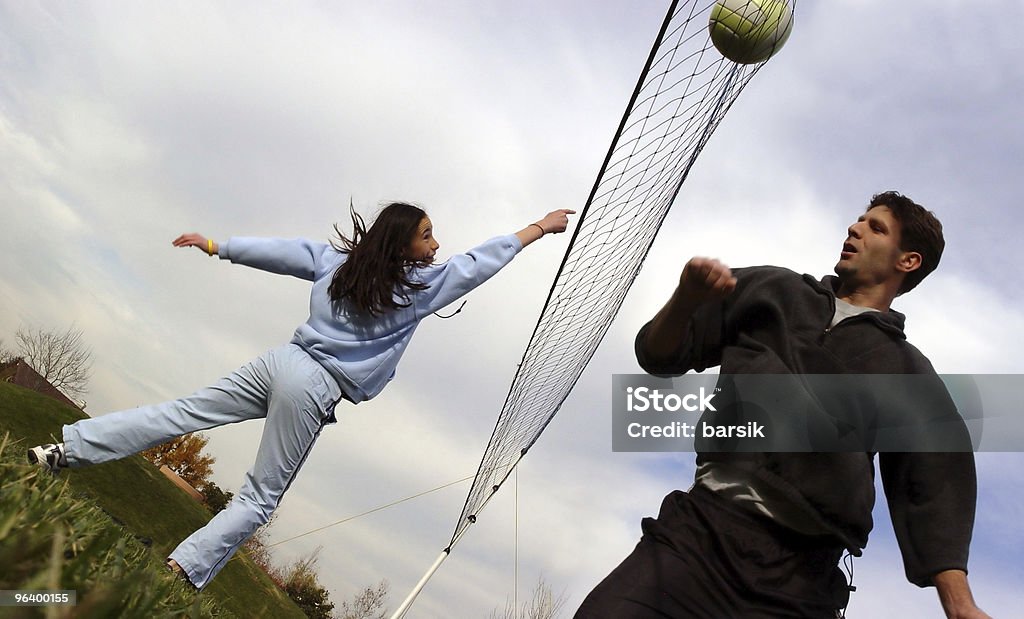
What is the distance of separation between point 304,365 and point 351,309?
15.8 inches

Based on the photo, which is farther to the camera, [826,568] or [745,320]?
[745,320]

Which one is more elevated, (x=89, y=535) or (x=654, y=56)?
(x=654, y=56)

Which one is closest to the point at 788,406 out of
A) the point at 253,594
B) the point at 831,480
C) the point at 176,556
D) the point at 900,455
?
the point at 831,480

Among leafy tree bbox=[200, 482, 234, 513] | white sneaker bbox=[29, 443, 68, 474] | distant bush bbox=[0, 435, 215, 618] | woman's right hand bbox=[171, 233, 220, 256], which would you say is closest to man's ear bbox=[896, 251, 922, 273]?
distant bush bbox=[0, 435, 215, 618]

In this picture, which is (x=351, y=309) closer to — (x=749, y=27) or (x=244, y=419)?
(x=244, y=419)

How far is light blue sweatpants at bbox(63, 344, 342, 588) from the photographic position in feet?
12.9

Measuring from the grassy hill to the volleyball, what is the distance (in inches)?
138

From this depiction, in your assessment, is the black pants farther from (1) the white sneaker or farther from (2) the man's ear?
(1) the white sneaker

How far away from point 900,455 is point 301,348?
9.67 feet

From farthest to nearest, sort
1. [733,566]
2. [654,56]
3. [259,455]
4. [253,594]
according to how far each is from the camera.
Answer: [253,594] < [259,455] < [654,56] < [733,566]

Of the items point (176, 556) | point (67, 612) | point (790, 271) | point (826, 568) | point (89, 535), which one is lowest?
point (67, 612)

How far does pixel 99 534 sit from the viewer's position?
6.43 ft

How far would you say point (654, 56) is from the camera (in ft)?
9.54

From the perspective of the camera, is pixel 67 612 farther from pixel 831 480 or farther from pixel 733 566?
pixel 831 480
